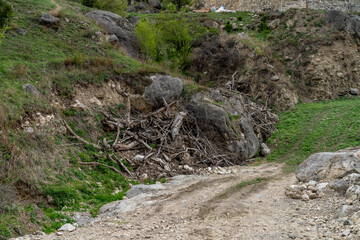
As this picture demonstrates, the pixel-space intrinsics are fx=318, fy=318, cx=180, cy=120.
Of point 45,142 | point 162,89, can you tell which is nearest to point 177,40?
point 162,89

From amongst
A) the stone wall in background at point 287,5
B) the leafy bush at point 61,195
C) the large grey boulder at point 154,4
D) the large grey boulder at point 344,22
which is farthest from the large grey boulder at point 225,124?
the large grey boulder at point 154,4

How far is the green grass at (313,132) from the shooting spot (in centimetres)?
1470

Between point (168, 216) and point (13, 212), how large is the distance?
3236mm

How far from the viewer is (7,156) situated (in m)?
7.93

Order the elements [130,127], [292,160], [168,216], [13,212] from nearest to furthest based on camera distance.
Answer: [13,212], [168,216], [130,127], [292,160]

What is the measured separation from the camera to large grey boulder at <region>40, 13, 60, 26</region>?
1758 cm

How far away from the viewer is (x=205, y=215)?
23.7ft

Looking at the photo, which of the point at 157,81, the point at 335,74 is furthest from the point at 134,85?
the point at 335,74

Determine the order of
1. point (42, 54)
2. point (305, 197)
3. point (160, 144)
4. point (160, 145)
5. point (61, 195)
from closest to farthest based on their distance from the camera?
point (305, 197)
point (61, 195)
point (160, 145)
point (160, 144)
point (42, 54)

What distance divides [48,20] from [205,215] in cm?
1515

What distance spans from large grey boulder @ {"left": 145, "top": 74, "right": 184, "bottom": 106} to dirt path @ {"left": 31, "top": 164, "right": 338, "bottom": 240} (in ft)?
17.6

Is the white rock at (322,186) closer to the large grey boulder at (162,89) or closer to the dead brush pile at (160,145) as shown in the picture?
the dead brush pile at (160,145)

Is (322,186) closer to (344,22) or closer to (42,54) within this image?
(42,54)

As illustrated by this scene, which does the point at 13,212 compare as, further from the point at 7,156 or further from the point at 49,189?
the point at 7,156
